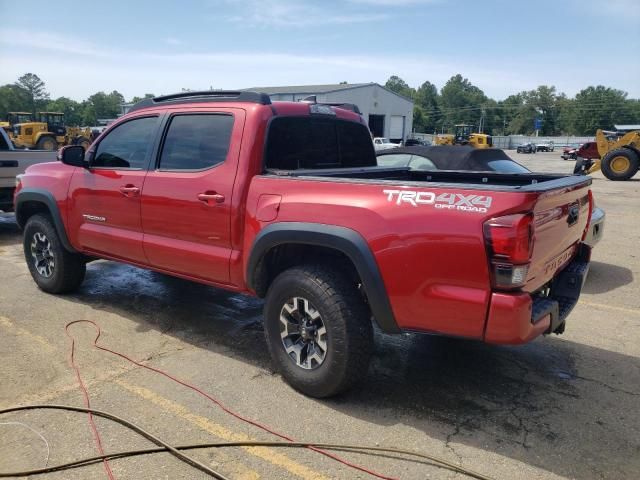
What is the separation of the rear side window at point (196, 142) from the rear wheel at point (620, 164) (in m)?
22.0

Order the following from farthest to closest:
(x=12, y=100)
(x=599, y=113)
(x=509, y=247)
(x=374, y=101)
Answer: (x=599, y=113), (x=12, y=100), (x=374, y=101), (x=509, y=247)

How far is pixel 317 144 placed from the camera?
14.3 ft

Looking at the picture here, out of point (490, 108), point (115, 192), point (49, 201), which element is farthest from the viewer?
point (490, 108)

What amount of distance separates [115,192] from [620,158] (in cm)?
2242

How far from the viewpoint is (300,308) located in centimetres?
347

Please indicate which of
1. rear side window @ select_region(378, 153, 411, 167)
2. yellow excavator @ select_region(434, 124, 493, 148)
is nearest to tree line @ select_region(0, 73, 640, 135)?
yellow excavator @ select_region(434, 124, 493, 148)

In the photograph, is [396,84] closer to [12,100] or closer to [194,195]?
[12,100]

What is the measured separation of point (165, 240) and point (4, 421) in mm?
1681

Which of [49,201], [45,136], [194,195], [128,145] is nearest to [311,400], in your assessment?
[194,195]

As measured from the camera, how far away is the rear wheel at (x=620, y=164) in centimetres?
2111

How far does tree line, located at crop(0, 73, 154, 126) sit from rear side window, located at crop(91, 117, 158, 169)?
113m

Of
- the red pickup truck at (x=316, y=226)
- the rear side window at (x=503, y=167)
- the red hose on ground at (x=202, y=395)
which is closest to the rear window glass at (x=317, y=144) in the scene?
the red pickup truck at (x=316, y=226)

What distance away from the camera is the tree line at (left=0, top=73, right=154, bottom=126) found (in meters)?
112

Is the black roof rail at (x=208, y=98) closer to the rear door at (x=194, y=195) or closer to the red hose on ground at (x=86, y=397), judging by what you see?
the rear door at (x=194, y=195)
